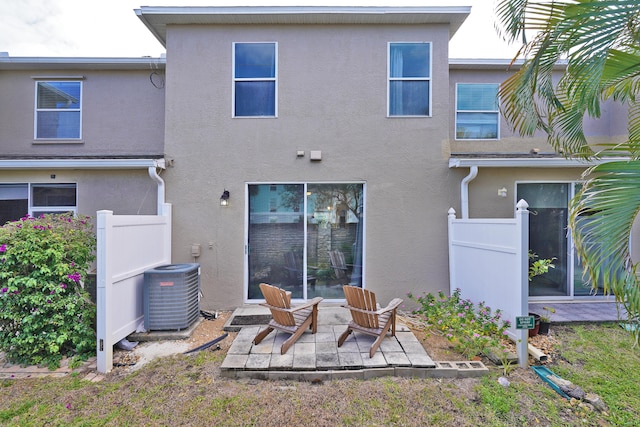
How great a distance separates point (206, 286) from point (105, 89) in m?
5.61

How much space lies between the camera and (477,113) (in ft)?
23.4

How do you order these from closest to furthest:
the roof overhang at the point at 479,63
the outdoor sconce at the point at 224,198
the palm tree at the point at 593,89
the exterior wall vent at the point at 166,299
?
the palm tree at the point at 593,89, the exterior wall vent at the point at 166,299, the outdoor sconce at the point at 224,198, the roof overhang at the point at 479,63

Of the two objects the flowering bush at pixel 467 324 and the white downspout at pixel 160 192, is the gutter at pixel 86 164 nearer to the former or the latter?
the white downspout at pixel 160 192

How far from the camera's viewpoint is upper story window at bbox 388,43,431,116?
588 centimetres

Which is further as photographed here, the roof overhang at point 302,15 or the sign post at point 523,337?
the roof overhang at point 302,15

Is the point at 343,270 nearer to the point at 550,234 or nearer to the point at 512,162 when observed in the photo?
the point at 512,162

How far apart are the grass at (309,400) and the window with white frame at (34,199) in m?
3.72

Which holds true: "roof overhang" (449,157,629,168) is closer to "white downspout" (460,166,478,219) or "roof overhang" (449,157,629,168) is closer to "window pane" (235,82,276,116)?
"white downspout" (460,166,478,219)

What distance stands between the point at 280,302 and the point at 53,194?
564cm

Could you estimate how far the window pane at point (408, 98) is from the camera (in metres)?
5.90

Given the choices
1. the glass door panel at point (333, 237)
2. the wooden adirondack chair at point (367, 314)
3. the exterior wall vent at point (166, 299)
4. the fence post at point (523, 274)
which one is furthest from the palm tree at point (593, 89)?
the exterior wall vent at point (166, 299)

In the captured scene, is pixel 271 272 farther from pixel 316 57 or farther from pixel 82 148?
pixel 82 148

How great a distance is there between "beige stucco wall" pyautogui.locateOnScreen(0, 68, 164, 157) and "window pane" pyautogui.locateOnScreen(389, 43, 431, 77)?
5.61 m

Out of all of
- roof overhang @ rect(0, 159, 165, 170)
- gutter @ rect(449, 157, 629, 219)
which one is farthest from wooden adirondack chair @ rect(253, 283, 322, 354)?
gutter @ rect(449, 157, 629, 219)
